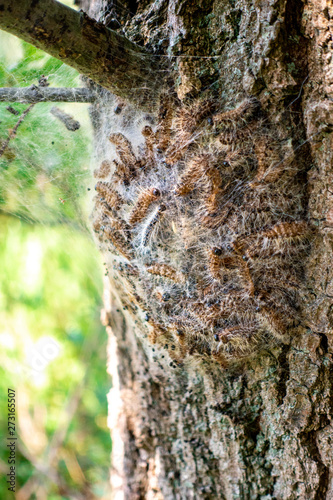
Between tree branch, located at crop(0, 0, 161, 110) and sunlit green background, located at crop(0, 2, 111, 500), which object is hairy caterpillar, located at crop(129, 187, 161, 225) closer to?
tree branch, located at crop(0, 0, 161, 110)

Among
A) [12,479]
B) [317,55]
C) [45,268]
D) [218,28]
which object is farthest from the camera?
[12,479]

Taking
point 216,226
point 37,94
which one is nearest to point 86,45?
point 37,94

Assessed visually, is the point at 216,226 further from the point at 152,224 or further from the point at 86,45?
the point at 86,45

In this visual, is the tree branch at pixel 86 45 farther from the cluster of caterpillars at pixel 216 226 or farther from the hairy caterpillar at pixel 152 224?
the hairy caterpillar at pixel 152 224

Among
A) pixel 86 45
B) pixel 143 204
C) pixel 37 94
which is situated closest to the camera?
pixel 86 45

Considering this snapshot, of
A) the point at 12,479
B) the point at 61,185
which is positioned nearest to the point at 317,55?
the point at 61,185

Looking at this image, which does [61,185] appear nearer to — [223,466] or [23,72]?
[23,72]

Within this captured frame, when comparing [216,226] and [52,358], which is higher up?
[52,358]
